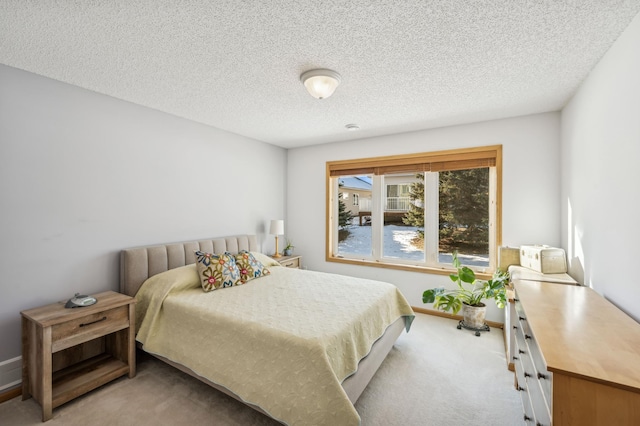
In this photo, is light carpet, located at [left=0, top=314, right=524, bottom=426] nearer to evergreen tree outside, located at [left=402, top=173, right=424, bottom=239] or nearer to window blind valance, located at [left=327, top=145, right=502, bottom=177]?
evergreen tree outside, located at [left=402, top=173, right=424, bottom=239]

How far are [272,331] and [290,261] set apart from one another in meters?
2.47

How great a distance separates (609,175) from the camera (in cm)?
184

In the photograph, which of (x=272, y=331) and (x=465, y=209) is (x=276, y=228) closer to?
(x=272, y=331)

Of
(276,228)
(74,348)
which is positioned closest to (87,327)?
(74,348)

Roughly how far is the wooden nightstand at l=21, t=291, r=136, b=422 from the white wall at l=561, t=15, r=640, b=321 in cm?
346

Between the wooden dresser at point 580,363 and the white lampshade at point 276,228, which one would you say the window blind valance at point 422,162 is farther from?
the wooden dresser at point 580,363

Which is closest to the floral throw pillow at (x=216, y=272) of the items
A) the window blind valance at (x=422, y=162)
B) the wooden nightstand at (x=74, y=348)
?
the wooden nightstand at (x=74, y=348)

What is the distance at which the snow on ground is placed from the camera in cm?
366

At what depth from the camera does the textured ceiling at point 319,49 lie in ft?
4.91

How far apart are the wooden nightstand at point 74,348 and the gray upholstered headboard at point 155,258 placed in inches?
8.3

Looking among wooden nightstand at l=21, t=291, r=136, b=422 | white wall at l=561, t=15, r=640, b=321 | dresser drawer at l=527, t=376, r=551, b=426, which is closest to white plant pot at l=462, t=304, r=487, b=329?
white wall at l=561, t=15, r=640, b=321

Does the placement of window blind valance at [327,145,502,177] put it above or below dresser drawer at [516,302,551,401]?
above

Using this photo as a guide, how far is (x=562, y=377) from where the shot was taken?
3.36 feet

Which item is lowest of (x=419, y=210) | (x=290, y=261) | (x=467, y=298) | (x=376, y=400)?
(x=376, y=400)
